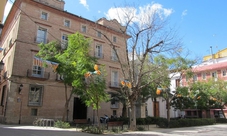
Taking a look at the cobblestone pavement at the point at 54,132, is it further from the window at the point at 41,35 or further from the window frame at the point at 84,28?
the window frame at the point at 84,28

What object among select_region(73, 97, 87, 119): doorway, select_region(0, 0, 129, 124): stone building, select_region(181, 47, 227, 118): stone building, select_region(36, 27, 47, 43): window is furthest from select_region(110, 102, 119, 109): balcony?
select_region(181, 47, 227, 118): stone building

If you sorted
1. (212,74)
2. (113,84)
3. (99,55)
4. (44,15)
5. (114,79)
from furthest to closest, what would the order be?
(212,74) → (114,79) → (113,84) → (99,55) → (44,15)

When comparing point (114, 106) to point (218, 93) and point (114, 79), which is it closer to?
point (114, 79)

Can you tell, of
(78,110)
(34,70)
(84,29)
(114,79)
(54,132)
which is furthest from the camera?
(114,79)

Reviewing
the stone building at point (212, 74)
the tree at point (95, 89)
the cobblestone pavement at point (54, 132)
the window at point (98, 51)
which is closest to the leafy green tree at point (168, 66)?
the cobblestone pavement at point (54, 132)

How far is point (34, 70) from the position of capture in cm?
1997

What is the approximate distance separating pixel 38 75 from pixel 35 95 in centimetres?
203

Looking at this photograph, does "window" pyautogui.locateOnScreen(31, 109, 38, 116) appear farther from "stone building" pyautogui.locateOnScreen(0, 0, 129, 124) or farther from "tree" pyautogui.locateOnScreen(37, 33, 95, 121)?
"tree" pyautogui.locateOnScreen(37, 33, 95, 121)

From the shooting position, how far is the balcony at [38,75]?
62.6 feet

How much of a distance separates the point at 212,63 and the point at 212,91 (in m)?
15.1

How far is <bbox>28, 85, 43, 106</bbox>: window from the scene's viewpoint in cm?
1926

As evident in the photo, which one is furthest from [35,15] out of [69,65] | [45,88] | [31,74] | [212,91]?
[212,91]

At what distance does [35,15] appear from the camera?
67.4ft

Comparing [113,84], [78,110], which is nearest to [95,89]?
[78,110]
